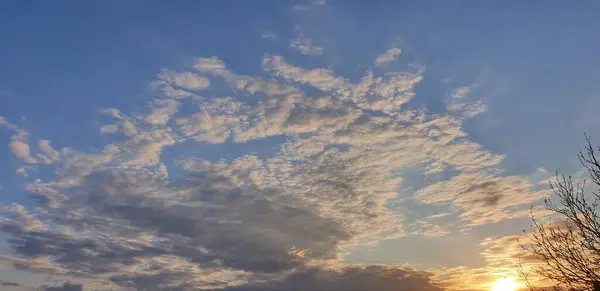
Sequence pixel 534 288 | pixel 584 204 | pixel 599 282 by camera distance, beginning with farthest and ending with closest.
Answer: pixel 534 288 < pixel 584 204 < pixel 599 282

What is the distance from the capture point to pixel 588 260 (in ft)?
69.7

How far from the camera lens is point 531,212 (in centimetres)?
2394

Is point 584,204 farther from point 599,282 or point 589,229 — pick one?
point 599,282

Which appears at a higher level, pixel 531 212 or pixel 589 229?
pixel 531 212

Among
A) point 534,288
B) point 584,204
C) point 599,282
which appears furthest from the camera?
point 534,288

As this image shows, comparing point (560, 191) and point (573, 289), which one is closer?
point (573, 289)

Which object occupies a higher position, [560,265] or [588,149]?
[588,149]

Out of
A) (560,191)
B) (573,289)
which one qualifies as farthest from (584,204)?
(573,289)

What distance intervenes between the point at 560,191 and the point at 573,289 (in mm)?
4469

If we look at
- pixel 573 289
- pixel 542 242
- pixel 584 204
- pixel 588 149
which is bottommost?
pixel 573 289

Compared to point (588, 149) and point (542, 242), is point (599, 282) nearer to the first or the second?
point (542, 242)

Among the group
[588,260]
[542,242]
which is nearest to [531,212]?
[542,242]

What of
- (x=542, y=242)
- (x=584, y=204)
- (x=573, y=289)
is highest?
(x=584, y=204)

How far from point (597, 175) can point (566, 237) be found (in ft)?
10.6
